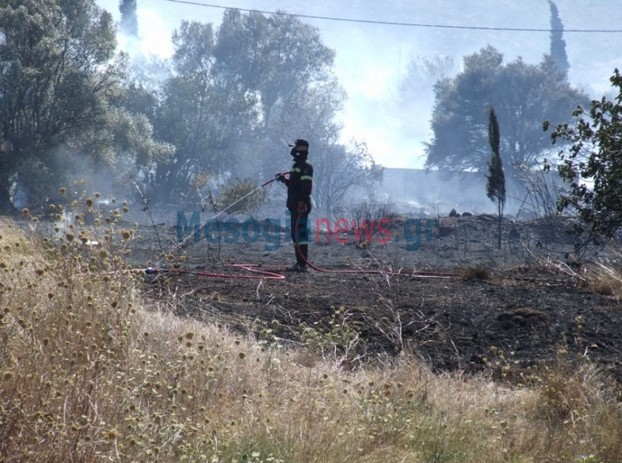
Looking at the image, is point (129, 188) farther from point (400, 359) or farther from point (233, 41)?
point (400, 359)

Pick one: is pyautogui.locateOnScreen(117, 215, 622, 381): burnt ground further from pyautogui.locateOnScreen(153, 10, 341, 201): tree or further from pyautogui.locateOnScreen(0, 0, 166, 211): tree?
pyautogui.locateOnScreen(153, 10, 341, 201): tree

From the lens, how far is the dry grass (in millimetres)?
3307

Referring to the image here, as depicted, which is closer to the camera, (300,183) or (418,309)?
(418,309)

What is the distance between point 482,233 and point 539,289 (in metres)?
12.9

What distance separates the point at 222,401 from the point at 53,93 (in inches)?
943

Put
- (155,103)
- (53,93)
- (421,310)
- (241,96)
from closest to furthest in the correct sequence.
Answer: (421,310) → (53,93) → (155,103) → (241,96)

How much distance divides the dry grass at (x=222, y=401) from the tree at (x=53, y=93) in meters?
20.9

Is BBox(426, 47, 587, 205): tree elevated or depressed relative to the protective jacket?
elevated

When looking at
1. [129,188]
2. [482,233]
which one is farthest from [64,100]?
[482,233]

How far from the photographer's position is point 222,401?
4242 millimetres

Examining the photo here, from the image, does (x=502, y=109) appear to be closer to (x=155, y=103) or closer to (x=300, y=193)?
(x=155, y=103)

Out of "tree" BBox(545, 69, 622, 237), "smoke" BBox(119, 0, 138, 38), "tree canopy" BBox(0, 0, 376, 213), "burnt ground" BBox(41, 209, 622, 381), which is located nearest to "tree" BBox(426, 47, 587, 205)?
"tree canopy" BBox(0, 0, 376, 213)

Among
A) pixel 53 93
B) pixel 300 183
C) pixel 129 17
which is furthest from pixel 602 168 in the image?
pixel 129 17

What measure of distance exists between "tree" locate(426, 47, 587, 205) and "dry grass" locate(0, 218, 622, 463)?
45.8 m
